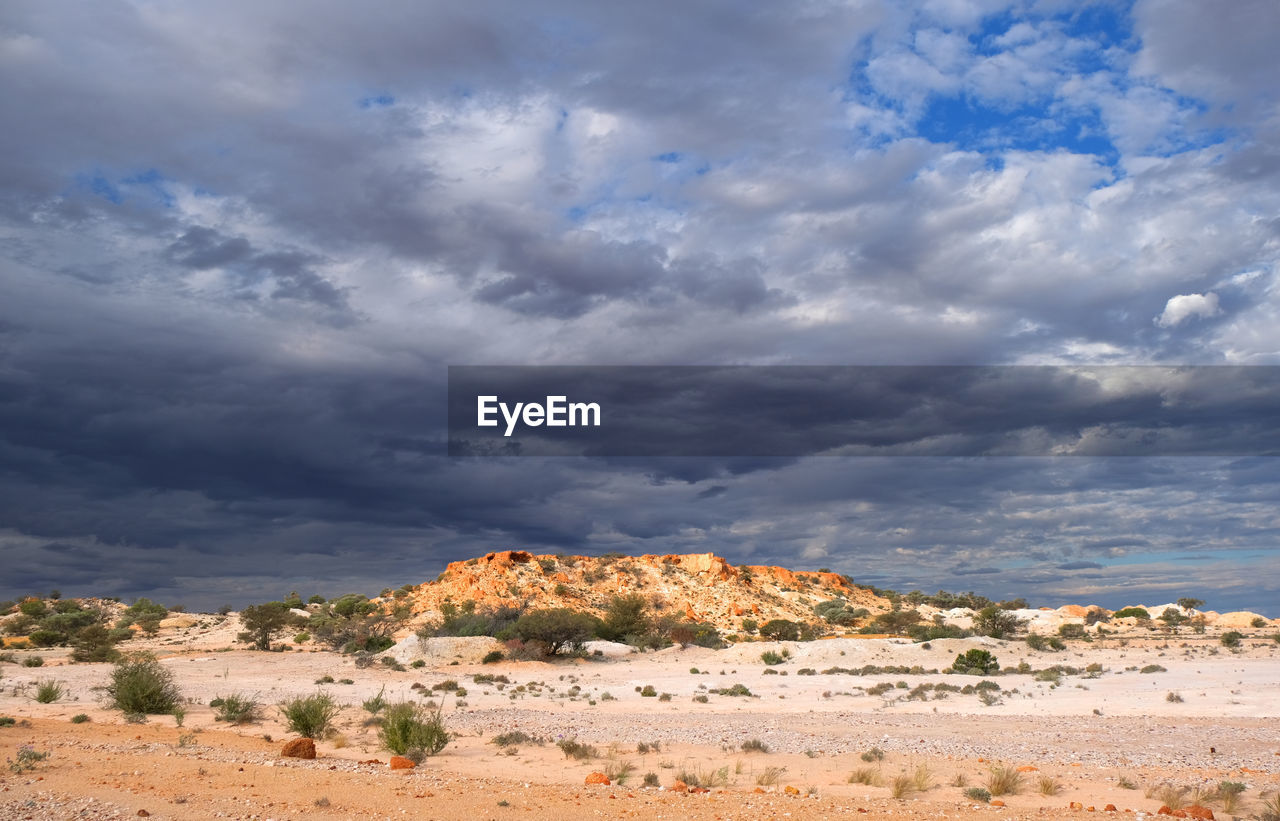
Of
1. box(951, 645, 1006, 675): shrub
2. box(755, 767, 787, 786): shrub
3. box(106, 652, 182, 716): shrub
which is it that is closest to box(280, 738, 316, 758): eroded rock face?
box(755, 767, 787, 786): shrub

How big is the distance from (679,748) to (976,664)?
25.6 metres

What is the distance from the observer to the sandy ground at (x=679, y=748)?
12406mm

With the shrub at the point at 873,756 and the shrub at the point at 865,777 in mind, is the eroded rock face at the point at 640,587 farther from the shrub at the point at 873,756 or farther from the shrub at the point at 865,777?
the shrub at the point at 865,777

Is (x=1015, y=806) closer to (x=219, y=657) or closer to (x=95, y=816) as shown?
(x=95, y=816)

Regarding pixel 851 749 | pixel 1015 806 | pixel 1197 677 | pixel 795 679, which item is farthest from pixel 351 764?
pixel 1197 677

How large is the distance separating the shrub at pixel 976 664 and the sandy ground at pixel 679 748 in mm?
2172

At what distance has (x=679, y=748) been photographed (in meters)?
18.6

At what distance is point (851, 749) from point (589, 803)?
7.94 m

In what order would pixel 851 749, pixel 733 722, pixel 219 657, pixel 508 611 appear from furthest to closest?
1. pixel 508 611
2. pixel 219 657
3. pixel 733 722
4. pixel 851 749

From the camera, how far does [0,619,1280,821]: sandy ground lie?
1241 cm

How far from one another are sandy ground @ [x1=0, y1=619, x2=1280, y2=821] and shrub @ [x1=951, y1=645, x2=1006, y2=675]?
2172mm

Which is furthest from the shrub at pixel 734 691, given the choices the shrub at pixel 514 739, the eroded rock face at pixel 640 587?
the eroded rock face at pixel 640 587

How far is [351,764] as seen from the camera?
1570cm

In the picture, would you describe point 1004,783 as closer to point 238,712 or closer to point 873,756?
point 873,756
